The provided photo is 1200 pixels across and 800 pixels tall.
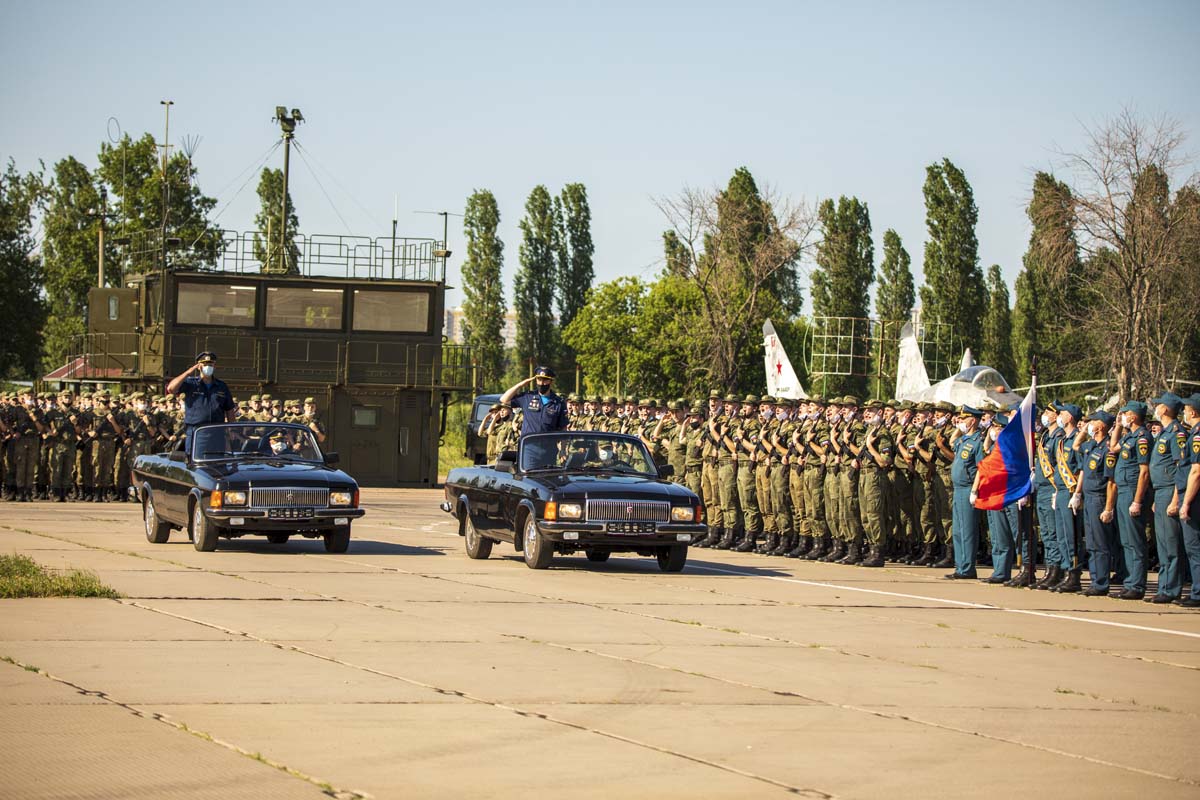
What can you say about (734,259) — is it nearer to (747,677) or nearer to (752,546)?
(752,546)

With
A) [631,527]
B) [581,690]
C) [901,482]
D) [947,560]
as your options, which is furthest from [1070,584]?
[581,690]

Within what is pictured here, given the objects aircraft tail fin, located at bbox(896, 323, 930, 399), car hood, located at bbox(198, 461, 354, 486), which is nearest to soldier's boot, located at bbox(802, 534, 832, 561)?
car hood, located at bbox(198, 461, 354, 486)

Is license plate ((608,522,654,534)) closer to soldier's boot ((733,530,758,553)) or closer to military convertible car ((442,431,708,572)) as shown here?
military convertible car ((442,431,708,572))

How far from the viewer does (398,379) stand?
145ft

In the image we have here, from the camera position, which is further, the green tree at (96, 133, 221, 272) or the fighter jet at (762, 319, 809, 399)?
the green tree at (96, 133, 221, 272)

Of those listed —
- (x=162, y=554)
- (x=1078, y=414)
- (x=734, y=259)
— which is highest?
(x=734, y=259)

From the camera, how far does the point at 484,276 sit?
A: 89438mm

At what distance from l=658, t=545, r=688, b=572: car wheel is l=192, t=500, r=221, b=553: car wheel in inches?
204

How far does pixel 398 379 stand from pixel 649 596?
2934 cm

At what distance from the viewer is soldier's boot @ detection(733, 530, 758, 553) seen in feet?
74.9

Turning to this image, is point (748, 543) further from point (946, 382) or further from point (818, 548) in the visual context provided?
point (946, 382)

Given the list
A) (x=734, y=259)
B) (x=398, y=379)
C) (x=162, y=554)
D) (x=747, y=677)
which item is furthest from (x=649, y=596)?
(x=734, y=259)

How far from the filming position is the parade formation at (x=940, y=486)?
16.5 m

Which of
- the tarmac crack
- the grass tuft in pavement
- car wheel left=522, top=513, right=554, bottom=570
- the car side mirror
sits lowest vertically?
the tarmac crack
